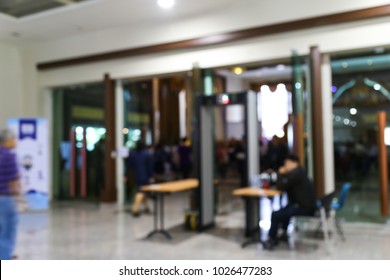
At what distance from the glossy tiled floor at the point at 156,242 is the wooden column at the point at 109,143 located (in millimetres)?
1140

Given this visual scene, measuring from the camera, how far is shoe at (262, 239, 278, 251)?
4.46m

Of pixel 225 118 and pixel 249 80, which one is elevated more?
pixel 249 80

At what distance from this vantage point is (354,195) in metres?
6.02

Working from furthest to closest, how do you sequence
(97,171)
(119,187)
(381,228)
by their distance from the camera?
(97,171) → (119,187) → (381,228)

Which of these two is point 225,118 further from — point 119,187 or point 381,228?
point 381,228

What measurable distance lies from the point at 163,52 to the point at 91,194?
3.48 m

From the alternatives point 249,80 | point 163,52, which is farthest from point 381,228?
point 249,80

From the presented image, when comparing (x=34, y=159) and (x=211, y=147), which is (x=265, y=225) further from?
(x=34, y=159)

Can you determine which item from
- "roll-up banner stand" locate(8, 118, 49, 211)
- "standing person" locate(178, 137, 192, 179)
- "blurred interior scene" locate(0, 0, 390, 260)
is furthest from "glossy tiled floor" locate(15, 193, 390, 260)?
"standing person" locate(178, 137, 192, 179)

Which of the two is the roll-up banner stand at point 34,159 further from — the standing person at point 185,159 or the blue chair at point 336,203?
the blue chair at point 336,203

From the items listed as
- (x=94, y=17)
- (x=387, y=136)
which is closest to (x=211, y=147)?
(x=94, y=17)

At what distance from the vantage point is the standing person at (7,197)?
3.29m

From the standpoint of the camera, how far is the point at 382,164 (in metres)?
5.43

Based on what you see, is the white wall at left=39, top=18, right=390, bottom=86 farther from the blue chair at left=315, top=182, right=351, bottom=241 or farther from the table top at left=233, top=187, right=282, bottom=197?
the table top at left=233, top=187, right=282, bottom=197
